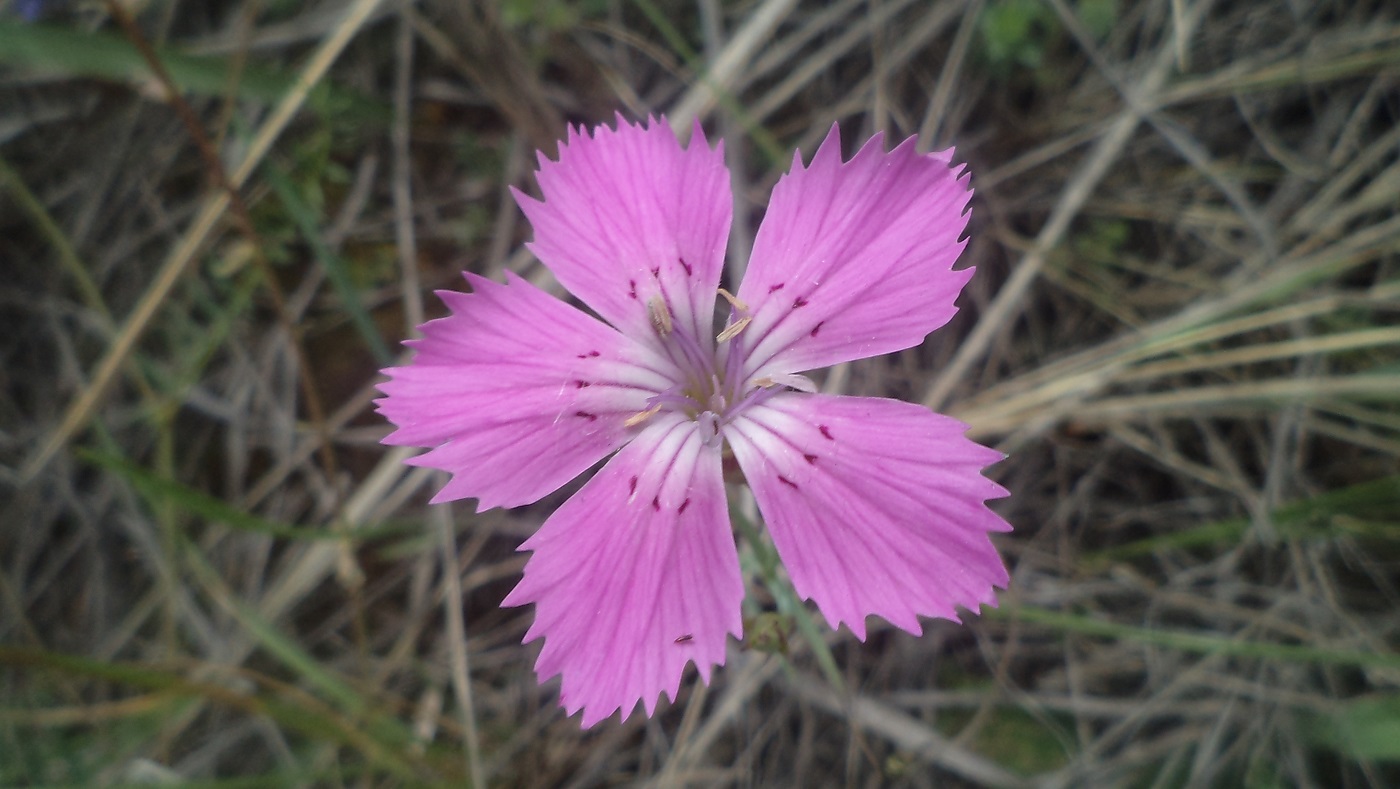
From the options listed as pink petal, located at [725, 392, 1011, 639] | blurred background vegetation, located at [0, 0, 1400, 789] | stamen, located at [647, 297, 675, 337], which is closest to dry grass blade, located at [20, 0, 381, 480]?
blurred background vegetation, located at [0, 0, 1400, 789]

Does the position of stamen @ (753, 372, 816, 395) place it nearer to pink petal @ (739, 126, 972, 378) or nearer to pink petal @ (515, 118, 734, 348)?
pink petal @ (739, 126, 972, 378)

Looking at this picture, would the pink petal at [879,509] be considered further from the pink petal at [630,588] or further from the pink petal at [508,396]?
the pink petal at [508,396]

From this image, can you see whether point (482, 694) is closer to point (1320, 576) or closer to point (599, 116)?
point (599, 116)

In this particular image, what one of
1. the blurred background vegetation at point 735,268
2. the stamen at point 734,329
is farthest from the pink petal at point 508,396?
the blurred background vegetation at point 735,268

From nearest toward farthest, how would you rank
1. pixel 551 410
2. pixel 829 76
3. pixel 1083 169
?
pixel 551 410 → pixel 1083 169 → pixel 829 76

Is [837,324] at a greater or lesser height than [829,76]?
lesser

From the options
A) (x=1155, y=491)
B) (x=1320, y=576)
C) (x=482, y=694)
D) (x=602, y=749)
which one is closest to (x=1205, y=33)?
(x=1155, y=491)
